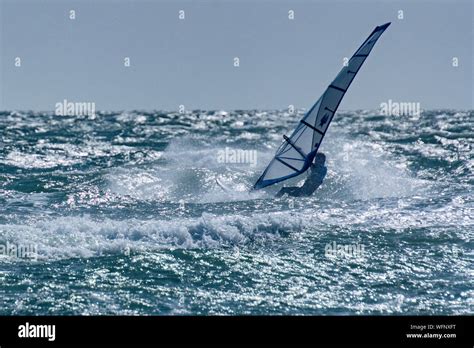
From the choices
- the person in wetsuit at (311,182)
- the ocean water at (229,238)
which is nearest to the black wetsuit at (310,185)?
the person in wetsuit at (311,182)

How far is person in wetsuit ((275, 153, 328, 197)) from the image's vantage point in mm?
15859

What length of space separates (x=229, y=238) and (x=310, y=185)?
5072 millimetres

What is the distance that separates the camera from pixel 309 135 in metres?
16.3

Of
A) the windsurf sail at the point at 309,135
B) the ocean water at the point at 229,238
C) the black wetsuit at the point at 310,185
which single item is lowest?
the ocean water at the point at 229,238

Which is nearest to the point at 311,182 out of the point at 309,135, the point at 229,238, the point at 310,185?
the point at 310,185

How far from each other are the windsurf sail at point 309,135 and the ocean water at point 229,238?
62 cm

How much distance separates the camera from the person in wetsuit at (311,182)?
15.9 m

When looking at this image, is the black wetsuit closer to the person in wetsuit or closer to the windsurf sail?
the person in wetsuit

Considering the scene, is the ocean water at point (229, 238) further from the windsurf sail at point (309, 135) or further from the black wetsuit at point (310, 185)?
the windsurf sail at point (309, 135)

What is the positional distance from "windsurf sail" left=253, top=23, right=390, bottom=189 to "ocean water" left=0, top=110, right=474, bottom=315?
2.04 ft

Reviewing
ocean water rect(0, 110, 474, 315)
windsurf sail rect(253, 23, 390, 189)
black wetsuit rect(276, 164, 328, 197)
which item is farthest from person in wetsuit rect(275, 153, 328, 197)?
ocean water rect(0, 110, 474, 315)

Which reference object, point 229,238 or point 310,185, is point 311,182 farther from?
point 229,238

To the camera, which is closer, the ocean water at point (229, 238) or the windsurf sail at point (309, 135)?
the ocean water at point (229, 238)

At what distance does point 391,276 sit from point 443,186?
8.05 meters
